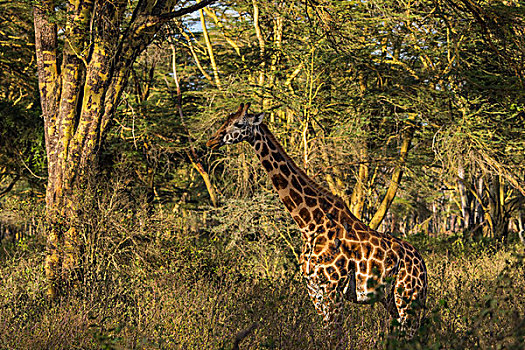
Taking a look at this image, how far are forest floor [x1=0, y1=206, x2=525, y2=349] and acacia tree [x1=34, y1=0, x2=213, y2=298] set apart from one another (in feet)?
1.77

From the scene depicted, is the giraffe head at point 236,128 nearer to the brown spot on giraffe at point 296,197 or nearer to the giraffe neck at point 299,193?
the giraffe neck at point 299,193

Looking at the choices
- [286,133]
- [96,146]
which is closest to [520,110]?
[286,133]

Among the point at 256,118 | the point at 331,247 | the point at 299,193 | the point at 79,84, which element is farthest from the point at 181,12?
the point at 331,247

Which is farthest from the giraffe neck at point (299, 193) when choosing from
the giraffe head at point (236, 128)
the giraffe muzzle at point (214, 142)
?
the giraffe muzzle at point (214, 142)

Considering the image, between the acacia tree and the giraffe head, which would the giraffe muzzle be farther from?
the acacia tree

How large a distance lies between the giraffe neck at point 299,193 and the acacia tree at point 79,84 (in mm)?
2411

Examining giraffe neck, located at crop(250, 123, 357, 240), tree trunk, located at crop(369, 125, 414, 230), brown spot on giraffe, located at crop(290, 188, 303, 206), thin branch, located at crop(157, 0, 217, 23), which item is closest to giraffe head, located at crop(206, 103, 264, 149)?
giraffe neck, located at crop(250, 123, 357, 240)

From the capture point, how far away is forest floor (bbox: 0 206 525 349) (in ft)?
12.1

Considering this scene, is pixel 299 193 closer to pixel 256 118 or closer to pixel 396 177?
pixel 256 118

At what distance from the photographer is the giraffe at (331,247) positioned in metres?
5.20

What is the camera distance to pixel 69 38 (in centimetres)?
739

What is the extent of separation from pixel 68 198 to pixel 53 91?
165 cm

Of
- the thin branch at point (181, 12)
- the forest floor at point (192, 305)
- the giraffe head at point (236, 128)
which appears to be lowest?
the forest floor at point (192, 305)

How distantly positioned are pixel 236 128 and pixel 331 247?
5.00ft
